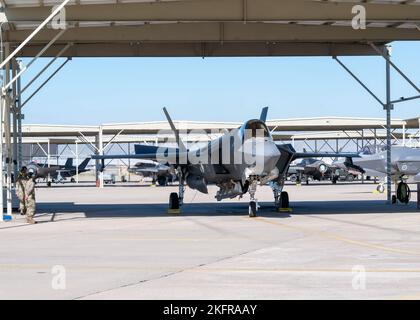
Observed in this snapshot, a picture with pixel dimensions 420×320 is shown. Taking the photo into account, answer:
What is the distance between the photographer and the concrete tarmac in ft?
25.2

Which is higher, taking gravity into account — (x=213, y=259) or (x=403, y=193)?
(x=403, y=193)

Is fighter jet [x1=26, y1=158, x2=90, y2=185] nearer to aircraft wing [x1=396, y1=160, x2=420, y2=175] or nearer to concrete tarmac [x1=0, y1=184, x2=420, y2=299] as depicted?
aircraft wing [x1=396, y1=160, x2=420, y2=175]

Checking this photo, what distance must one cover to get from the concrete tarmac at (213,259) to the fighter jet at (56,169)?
46.1 metres

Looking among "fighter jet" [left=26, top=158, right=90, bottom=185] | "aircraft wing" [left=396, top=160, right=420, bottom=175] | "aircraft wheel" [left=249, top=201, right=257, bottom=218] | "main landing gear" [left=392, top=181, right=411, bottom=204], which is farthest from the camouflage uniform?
"fighter jet" [left=26, top=158, right=90, bottom=185]

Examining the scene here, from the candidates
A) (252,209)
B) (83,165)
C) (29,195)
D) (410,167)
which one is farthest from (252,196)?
(83,165)

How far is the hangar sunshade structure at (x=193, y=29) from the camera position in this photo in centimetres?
1900

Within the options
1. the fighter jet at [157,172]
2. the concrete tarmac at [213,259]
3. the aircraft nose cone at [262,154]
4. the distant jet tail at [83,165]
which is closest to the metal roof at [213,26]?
the aircraft nose cone at [262,154]

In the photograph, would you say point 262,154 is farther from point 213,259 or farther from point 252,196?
point 213,259

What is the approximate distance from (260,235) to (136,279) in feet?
21.9

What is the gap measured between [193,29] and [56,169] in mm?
52902

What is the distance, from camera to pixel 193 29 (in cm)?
2198
